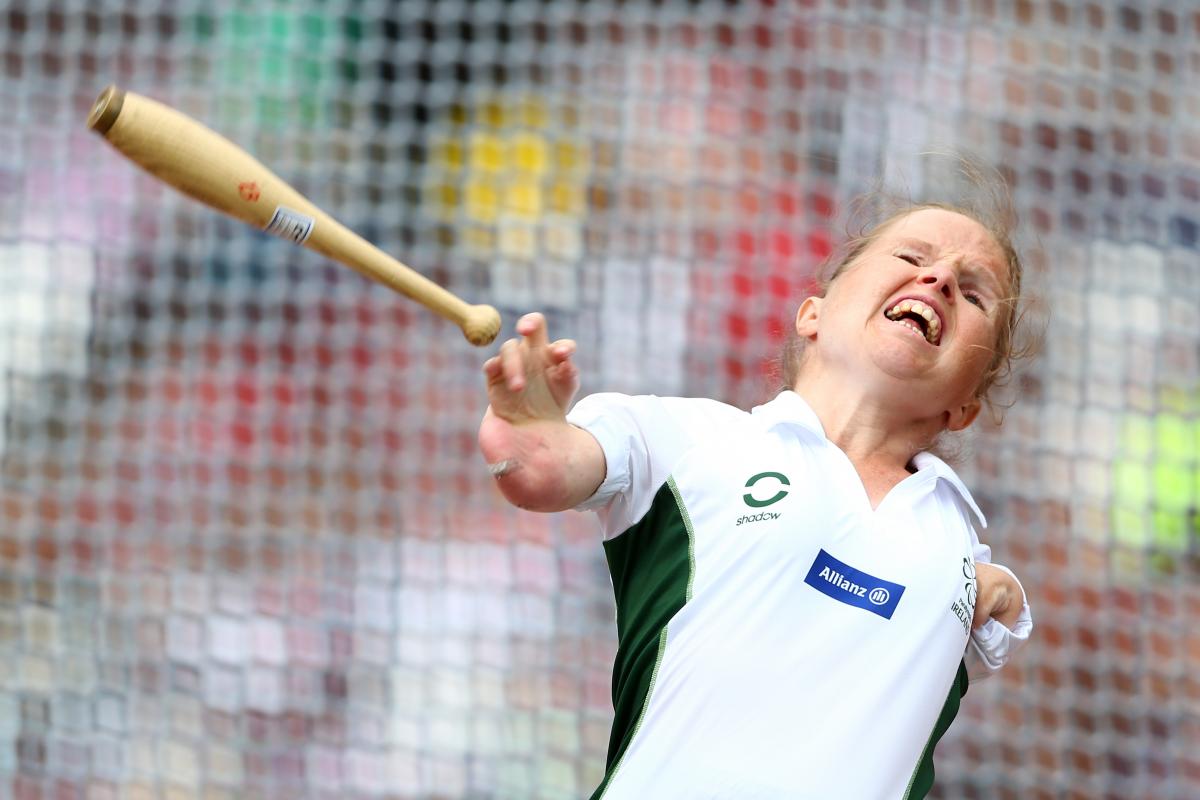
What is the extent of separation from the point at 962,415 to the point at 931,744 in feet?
1.26

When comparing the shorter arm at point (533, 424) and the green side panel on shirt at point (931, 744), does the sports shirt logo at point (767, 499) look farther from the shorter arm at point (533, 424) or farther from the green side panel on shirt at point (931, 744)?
the green side panel on shirt at point (931, 744)

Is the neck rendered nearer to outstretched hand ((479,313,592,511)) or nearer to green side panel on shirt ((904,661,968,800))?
green side panel on shirt ((904,661,968,800))

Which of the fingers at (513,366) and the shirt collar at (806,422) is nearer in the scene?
the fingers at (513,366)

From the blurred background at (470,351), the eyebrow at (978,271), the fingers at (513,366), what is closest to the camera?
the fingers at (513,366)

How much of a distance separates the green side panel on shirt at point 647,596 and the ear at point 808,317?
0.34 m

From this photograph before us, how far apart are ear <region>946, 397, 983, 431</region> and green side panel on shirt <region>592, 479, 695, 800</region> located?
0.40 meters

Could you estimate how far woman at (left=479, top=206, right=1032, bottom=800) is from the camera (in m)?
1.21

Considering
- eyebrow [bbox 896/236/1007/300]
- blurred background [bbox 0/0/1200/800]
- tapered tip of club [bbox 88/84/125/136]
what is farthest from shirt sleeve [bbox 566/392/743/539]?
blurred background [bbox 0/0/1200/800]

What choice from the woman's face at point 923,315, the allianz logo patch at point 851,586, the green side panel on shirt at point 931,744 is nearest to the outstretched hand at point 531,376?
A: the allianz logo patch at point 851,586

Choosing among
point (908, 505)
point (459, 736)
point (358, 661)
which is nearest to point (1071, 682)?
point (459, 736)

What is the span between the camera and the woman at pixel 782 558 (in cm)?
121

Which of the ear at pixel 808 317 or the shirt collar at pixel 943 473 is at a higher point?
the ear at pixel 808 317

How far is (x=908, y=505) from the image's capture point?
4.44ft

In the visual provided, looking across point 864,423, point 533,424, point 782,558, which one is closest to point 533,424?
point 533,424
